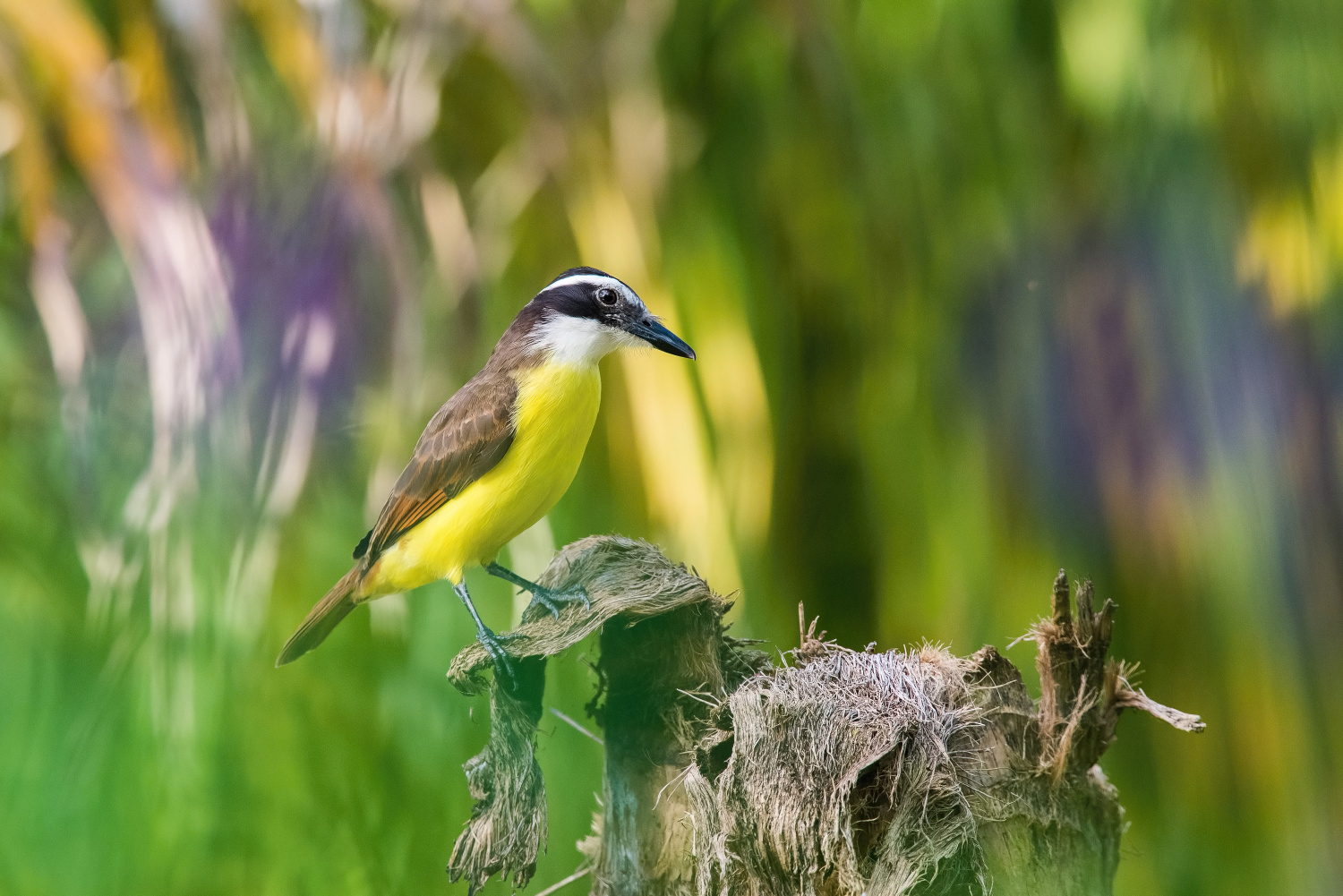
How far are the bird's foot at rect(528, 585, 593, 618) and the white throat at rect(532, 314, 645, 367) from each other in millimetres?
332

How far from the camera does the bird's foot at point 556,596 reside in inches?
48.6

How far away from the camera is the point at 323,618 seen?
157 cm

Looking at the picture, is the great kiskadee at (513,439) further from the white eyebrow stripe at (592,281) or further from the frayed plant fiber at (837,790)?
the frayed plant fiber at (837,790)

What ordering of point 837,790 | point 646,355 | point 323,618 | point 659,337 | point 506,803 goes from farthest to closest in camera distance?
point 646,355
point 323,618
point 659,337
point 506,803
point 837,790

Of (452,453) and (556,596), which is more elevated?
(452,453)

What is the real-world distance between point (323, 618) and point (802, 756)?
84 centimetres

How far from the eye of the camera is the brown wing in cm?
141

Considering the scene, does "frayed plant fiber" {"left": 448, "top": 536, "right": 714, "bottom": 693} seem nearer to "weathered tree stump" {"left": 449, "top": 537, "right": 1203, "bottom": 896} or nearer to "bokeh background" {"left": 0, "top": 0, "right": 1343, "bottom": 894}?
"weathered tree stump" {"left": 449, "top": 537, "right": 1203, "bottom": 896}

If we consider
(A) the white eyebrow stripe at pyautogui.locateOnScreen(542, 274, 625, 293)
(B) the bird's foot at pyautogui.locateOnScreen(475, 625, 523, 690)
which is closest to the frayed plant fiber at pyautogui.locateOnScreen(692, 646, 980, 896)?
(B) the bird's foot at pyautogui.locateOnScreen(475, 625, 523, 690)

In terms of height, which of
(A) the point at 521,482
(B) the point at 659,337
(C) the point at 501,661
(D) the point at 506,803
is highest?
(B) the point at 659,337

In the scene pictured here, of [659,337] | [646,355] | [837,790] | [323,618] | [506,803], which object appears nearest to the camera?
[837,790]

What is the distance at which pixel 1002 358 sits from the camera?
1.85 metres

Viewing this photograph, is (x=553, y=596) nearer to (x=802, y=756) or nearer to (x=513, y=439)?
(x=513, y=439)

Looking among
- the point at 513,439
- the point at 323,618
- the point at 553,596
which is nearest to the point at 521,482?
the point at 513,439
